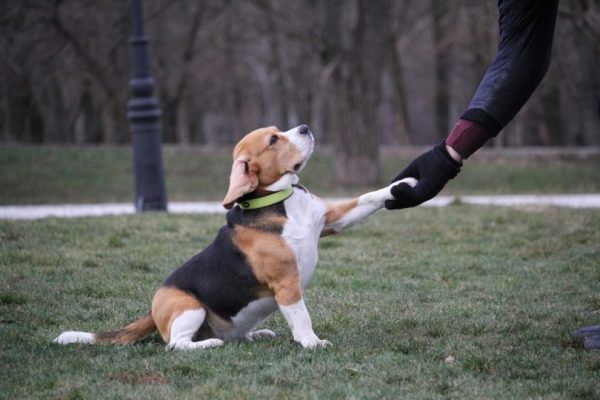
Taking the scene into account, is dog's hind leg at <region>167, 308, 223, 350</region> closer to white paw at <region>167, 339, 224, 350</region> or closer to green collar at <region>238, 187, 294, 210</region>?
white paw at <region>167, 339, 224, 350</region>

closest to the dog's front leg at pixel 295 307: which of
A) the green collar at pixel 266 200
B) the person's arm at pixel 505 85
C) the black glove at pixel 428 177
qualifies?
the green collar at pixel 266 200

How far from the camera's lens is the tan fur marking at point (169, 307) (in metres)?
5.25

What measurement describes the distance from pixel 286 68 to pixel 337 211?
32770 millimetres

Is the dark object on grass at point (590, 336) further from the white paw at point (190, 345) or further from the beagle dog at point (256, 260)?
the white paw at point (190, 345)

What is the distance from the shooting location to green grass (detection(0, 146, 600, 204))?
18703 mm

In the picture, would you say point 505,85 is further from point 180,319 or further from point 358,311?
point 180,319

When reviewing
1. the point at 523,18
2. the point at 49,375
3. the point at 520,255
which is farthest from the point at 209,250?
the point at 520,255

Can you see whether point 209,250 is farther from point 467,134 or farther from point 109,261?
point 109,261

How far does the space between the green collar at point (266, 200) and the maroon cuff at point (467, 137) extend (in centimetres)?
107

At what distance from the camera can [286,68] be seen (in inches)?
1483

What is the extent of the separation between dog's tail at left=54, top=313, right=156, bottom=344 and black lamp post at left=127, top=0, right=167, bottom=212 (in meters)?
6.82

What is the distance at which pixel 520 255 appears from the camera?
8461 mm

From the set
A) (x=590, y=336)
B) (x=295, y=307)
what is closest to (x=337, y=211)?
(x=295, y=307)

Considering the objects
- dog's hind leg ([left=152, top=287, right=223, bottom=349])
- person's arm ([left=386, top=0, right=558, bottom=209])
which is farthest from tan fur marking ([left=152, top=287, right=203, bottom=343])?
person's arm ([left=386, top=0, right=558, bottom=209])
